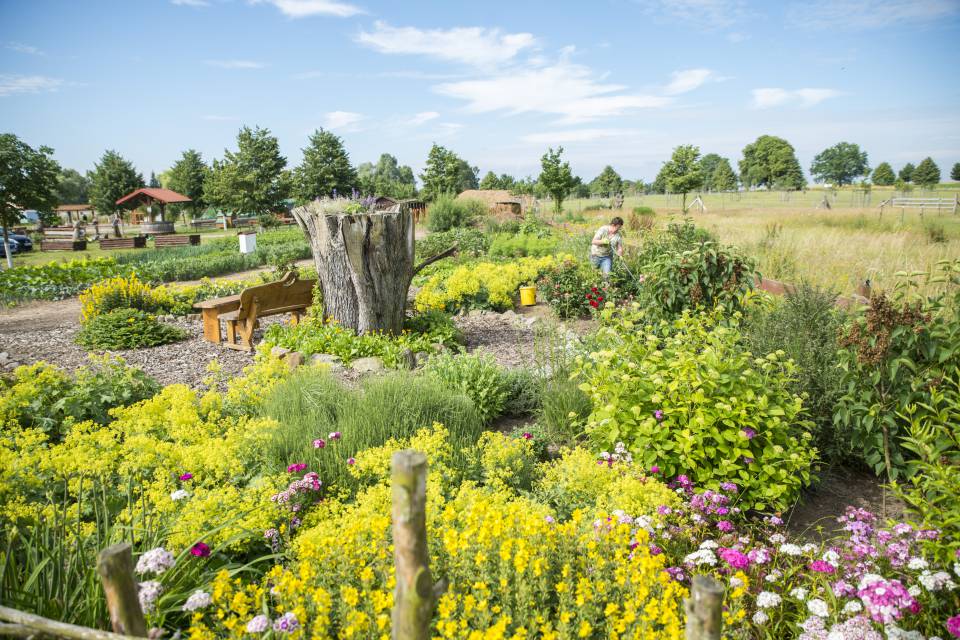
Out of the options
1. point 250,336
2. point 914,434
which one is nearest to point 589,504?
point 914,434

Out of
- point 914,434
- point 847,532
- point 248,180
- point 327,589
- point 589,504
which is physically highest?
point 248,180

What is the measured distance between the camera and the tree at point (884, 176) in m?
75.8

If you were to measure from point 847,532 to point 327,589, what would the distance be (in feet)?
9.35

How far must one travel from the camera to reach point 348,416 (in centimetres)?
350

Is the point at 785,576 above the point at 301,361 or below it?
below

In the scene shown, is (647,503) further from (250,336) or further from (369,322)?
(250,336)

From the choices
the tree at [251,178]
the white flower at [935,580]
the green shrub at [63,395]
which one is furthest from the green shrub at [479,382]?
the tree at [251,178]

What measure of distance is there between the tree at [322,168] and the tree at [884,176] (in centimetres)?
7814

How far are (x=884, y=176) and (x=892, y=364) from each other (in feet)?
313

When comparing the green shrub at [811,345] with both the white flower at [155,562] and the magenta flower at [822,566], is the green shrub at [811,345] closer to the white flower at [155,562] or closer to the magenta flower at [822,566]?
the magenta flower at [822,566]

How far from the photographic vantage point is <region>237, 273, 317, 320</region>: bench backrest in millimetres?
6719

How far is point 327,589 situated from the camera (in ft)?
6.37

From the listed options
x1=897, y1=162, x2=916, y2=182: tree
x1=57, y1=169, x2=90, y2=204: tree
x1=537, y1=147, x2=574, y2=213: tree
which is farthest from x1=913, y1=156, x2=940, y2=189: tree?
x1=57, y1=169, x2=90, y2=204: tree

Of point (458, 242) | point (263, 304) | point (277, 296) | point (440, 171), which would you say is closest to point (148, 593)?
point (263, 304)
